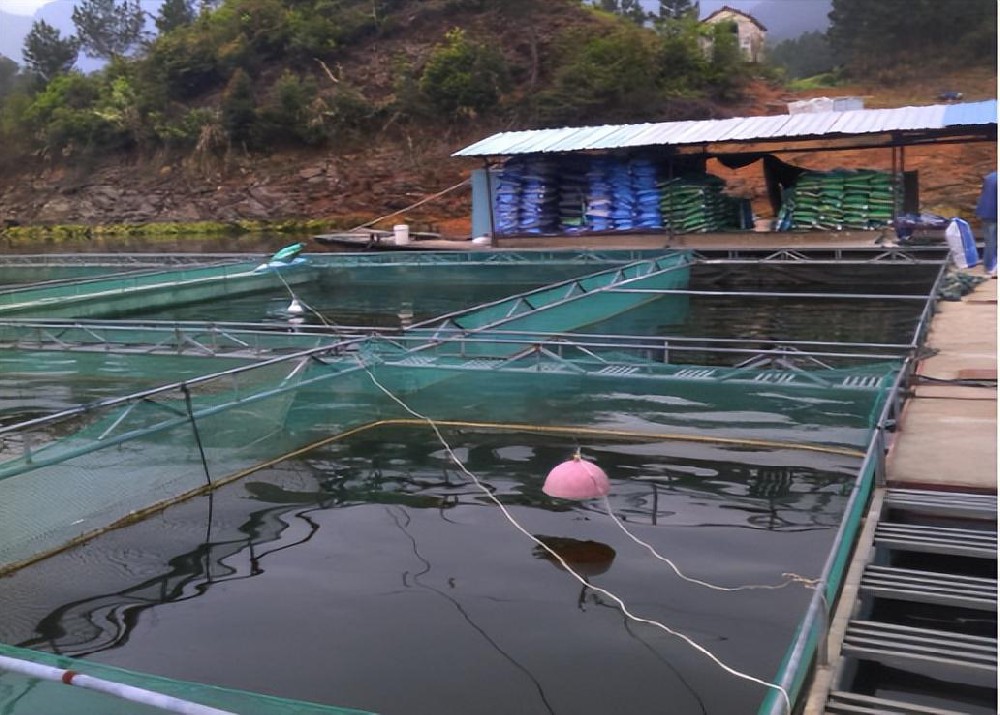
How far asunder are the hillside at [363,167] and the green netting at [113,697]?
3067 cm

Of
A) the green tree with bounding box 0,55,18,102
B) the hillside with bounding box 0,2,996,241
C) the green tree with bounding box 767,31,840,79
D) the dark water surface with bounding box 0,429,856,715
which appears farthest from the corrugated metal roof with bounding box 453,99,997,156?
the green tree with bounding box 0,55,18,102

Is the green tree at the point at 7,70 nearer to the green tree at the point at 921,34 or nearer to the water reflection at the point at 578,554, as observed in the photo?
the green tree at the point at 921,34

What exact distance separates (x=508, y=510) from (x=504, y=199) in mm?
15579

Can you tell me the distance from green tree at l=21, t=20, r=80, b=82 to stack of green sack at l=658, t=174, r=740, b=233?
51411 mm

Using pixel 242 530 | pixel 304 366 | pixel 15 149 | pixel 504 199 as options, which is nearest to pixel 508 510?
pixel 242 530

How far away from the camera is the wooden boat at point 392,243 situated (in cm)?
2197

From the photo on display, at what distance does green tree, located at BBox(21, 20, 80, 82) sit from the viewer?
199 ft

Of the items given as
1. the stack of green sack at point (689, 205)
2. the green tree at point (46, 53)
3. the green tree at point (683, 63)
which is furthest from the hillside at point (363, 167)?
the stack of green sack at point (689, 205)

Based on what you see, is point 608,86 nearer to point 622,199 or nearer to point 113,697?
point 622,199

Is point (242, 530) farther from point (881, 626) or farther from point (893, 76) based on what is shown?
point (893, 76)

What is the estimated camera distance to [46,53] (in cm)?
6056

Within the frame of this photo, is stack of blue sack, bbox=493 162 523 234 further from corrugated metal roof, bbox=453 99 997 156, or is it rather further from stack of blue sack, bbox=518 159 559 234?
corrugated metal roof, bbox=453 99 997 156

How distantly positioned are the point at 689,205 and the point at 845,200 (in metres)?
3.05

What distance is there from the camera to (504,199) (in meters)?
22.0
